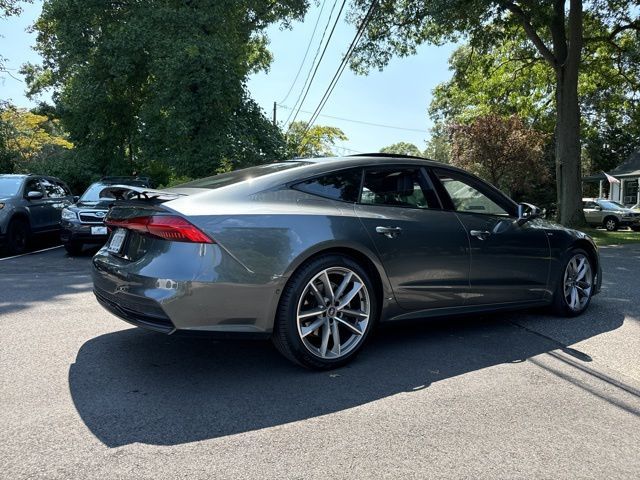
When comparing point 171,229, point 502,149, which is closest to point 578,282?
point 171,229

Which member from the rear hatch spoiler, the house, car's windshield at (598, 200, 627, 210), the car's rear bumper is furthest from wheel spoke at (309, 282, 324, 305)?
the house

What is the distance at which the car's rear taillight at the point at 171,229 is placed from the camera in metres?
3.51

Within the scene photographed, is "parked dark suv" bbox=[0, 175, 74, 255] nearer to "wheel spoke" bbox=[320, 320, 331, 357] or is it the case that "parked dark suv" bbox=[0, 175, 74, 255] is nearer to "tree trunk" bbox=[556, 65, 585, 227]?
"wheel spoke" bbox=[320, 320, 331, 357]

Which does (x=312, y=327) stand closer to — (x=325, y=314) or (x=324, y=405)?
(x=325, y=314)

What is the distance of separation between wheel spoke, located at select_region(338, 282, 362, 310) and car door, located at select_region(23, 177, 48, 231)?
31.6ft

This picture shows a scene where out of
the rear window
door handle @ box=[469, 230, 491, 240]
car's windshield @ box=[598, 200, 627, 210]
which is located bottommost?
car's windshield @ box=[598, 200, 627, 210]

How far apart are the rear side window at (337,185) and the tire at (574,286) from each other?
98.0 inches

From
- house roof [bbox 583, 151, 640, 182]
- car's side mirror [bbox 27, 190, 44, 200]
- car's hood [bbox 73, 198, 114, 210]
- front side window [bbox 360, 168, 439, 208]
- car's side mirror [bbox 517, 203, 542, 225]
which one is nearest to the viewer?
front side window [bbox 360, 168, 439, 208]

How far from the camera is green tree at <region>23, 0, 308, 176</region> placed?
1758 cm

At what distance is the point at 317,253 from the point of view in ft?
12.6

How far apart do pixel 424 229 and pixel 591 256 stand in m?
2.48

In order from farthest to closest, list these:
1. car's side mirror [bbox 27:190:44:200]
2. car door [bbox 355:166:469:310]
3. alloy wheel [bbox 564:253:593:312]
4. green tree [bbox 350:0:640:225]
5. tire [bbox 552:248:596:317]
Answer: green tree [bbox 350:0:640:225]
car's side mirror [bbox 27:190:44:200]
alloy wheel [bbox 564:253:593:312]
tire [bbox 552:248:596:317]
car door [bbox 355:166:469:310]

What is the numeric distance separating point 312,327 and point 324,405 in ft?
2.09

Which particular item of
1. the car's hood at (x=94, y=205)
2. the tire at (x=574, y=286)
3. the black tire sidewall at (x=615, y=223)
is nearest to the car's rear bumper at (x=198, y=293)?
the tire at (x=574, y=286)
